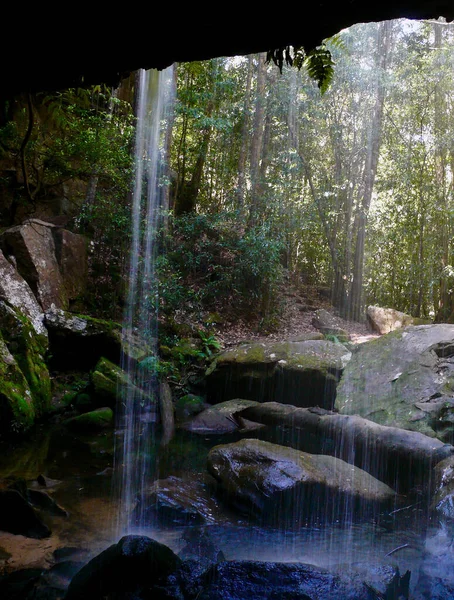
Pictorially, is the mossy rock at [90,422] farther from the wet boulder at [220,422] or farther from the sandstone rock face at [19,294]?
the sandstone rock face at [19,294]

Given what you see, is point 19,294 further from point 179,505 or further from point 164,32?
point 164,32

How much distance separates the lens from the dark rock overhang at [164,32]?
1798 mm

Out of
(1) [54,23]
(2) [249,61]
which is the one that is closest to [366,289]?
(2) [249,61]

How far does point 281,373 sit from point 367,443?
2.81 meters

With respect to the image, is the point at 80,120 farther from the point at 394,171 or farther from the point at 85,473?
the point at 394,171

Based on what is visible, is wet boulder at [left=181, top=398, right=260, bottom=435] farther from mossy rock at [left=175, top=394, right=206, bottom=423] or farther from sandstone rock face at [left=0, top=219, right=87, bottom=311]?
sandstone rock face at [left=0, top=219, right=87, bottom=311]

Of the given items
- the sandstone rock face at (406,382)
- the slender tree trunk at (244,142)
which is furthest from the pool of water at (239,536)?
the slender tree trunk at (244,142)

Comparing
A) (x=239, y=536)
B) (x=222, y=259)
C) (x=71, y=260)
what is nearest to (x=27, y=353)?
(x=71, y=260)

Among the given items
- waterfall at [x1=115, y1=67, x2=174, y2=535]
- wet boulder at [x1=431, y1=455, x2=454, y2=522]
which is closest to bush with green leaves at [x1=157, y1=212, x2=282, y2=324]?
waterfall at [x1=115, y1=67, x2=174, y2=535]

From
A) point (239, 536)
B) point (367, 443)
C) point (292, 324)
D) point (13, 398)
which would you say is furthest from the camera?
point (292, 324)

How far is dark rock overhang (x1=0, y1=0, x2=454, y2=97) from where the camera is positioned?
70.8 inches

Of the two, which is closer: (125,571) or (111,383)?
(125,571)

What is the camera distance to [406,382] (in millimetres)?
7750

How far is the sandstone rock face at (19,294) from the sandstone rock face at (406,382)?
213 inches
